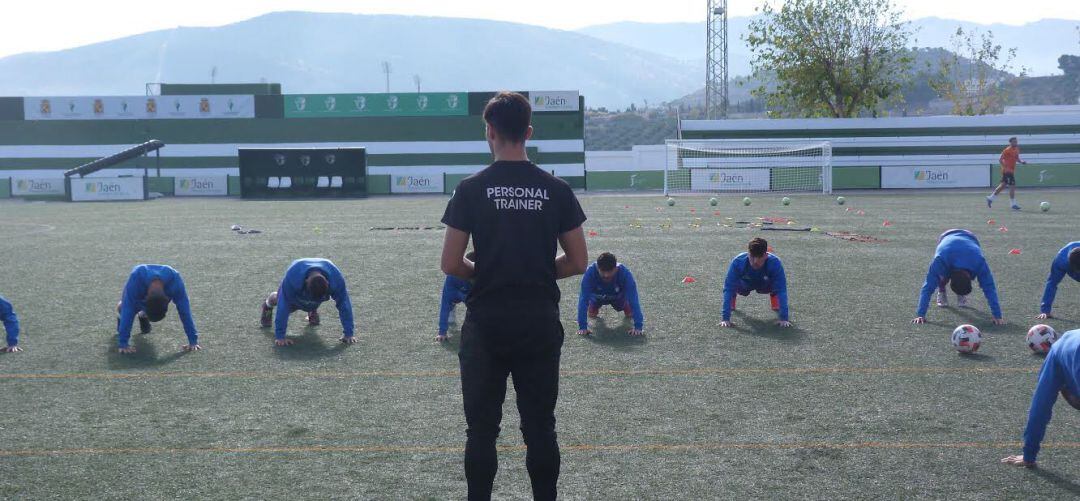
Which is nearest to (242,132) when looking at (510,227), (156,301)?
(156,301)

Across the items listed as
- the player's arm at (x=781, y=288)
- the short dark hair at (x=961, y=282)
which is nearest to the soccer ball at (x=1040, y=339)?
the short dark hair at (x=961, y=282)

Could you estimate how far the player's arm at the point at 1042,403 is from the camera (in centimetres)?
533

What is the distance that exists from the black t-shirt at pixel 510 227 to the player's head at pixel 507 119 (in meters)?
0.11

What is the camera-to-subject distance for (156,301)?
9.08 metres

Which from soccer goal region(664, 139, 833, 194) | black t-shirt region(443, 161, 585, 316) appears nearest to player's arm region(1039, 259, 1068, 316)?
black t-shirt region(443, 161, 585, 316)

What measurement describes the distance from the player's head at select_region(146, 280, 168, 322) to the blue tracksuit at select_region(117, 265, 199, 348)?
12cm

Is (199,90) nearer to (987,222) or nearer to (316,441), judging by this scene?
(987,222)

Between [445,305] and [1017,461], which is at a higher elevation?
[445,305]

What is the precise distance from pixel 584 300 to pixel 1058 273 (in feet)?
15.6

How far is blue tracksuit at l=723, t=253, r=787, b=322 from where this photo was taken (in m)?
10.4

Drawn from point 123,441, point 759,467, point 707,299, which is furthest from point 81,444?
point 707,299

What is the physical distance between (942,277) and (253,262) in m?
11.0

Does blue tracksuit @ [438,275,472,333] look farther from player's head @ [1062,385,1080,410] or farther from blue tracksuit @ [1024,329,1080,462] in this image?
player's head @ [1062,385,1080,410]

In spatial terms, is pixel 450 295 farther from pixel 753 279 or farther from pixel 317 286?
pixel 753 279
